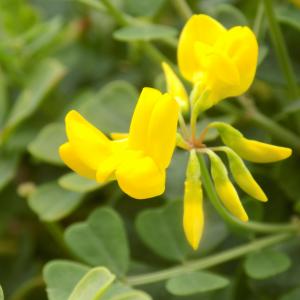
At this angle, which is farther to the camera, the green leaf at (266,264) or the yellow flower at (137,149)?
the green leaf at (266,264)

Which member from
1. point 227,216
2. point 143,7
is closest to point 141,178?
point 227,216

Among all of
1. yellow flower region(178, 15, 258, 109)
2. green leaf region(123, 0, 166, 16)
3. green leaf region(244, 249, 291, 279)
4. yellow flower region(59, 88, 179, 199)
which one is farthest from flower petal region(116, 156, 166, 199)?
green leaf region(123, 0, 166, 16)

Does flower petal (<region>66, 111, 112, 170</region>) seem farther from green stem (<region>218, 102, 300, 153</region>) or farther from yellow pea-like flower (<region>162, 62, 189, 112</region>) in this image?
green stem (<region>218, 102, 300, 153</region>)

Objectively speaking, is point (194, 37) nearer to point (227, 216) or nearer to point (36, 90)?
point (227, 216)

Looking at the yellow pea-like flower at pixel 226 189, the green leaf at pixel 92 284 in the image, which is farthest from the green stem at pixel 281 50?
the green leaf at pixel 92 284

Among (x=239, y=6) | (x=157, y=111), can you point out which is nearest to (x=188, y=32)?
(x=157, y=111)

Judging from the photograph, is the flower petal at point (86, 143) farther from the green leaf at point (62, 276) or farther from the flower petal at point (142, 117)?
the green leaf at point (62, 276)
